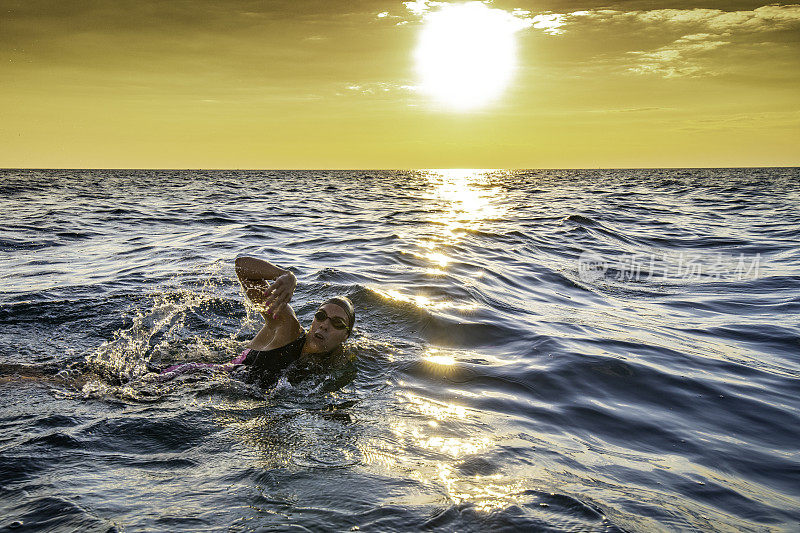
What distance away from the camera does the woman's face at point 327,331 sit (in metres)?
6.55

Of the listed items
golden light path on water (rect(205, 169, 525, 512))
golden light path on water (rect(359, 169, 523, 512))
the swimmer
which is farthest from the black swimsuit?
golden light path on water (rect(359, 169, 523, 512))

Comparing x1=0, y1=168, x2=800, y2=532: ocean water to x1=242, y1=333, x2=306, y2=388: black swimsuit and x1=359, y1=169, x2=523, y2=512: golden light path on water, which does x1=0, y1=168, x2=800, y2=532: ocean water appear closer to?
x1=359, y1=169, x2=523, y2=512: golden light path on water

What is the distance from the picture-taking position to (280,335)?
6.72 m

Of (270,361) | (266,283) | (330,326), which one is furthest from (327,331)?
→ (266,283)

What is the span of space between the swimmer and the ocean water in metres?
0.31

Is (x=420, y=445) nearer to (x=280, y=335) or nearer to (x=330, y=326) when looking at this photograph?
(x=330, y=326)

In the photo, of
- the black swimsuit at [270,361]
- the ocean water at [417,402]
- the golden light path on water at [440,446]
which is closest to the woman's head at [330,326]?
the black swimsuit at [270,361]

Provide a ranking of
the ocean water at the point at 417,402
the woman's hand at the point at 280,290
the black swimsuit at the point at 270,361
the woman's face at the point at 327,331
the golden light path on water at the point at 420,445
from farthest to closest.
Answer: the woman's face at the point at 327,331 → the black swimsuit at the point at 270,361 → the woman's hand at the point at 280,290 → the golden light path on water at the point at 420,445 → the ocean water at the point at 417,402

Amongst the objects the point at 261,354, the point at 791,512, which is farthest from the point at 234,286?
the point at 791,512

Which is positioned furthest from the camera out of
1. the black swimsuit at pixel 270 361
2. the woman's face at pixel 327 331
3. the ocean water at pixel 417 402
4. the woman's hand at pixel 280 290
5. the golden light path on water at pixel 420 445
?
the woman's face at pixel 327 331

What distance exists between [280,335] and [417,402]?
195 centimetres

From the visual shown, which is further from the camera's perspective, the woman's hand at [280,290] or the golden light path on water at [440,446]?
the woman's hand at [280,290]

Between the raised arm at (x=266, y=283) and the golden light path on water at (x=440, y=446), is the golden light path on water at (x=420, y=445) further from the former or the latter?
the raised arm at (x=266, y=283)

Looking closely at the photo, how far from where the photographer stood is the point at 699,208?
103 ft
